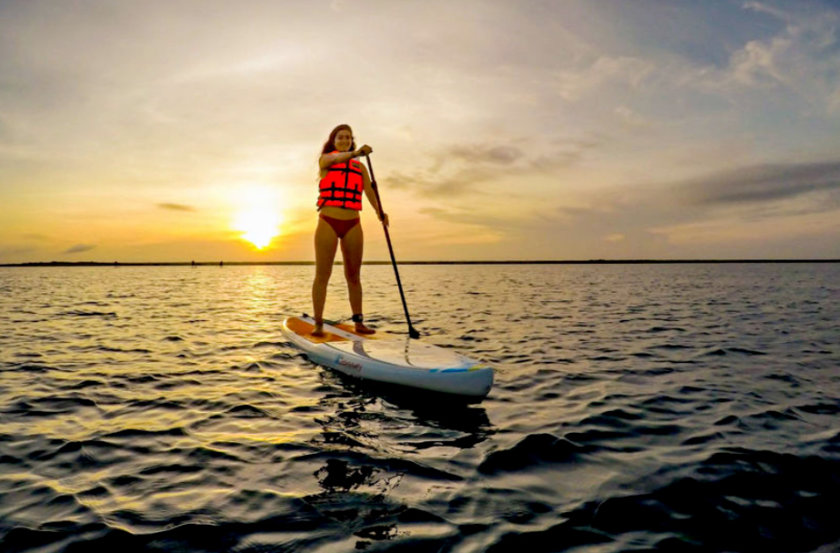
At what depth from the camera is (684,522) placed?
9.37 ft

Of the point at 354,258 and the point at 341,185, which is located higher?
the point at 341,185

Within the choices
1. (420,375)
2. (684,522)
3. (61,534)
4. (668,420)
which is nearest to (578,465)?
(684,522)

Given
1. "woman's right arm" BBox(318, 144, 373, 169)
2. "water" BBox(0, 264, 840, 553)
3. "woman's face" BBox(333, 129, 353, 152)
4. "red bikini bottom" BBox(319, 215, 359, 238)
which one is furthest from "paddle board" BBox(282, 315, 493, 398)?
"woman's face" BBox(333, 129, 353, 152)

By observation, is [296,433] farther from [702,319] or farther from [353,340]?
[702,319]

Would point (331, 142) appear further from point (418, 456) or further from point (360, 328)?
point (418, 456)

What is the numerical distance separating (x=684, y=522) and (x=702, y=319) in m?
12.3

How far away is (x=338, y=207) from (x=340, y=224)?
28 cm

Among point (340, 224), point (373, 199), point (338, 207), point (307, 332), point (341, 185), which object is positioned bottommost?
point (307, 332)

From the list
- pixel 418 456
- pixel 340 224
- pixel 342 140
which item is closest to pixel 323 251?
pixel 340 224

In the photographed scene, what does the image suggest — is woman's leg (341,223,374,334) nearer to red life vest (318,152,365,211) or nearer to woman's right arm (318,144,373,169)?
red life vest (318,152,365,211)

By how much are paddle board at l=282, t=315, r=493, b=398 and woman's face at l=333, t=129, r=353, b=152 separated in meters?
2.95

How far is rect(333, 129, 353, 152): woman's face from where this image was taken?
25.1 ft

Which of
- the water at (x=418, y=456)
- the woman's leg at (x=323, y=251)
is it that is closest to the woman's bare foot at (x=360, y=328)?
the woman's leg at (x=323, y=251)

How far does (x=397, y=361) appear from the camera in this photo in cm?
573
